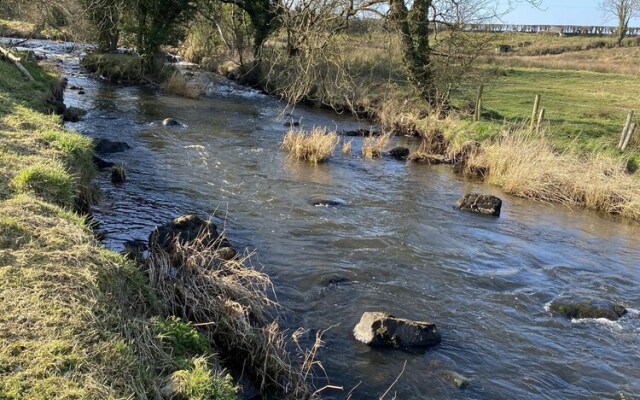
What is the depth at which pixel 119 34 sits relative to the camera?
34.2 metres

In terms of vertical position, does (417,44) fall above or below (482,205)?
above

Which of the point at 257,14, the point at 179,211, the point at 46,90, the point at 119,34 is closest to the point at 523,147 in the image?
the point at 179,211

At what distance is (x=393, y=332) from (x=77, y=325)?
4.03 metres

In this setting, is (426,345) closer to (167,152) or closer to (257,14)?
(167,152)

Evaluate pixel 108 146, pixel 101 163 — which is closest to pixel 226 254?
pixel 101 163

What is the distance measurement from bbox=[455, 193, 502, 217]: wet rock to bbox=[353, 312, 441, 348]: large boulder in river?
693cm

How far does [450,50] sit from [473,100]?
304 cm

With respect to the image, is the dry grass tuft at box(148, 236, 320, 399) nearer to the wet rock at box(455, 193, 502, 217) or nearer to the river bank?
the river bank

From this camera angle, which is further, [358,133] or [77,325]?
[358,133]

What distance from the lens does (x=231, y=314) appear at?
6.35m

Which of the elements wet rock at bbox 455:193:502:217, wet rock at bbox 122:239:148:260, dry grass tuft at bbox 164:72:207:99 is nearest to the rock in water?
wet rock at bbox 455:193:502:217

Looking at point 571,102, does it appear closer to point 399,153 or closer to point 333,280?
point 399,153

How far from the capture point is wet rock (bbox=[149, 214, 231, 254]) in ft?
27.2

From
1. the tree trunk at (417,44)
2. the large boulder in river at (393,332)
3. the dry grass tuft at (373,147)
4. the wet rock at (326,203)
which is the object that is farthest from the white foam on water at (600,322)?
the tree trunk at (417,44)
